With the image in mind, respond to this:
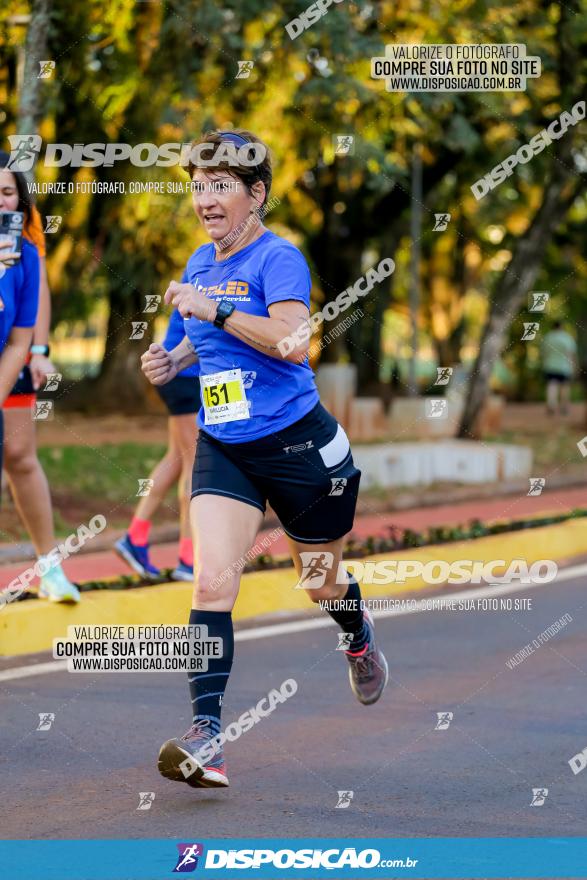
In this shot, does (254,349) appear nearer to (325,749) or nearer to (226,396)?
(226,396)

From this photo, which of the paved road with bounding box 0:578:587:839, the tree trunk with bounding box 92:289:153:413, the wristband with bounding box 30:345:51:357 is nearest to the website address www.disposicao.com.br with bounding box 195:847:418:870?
the paved road with bounding box 0:578:587:839

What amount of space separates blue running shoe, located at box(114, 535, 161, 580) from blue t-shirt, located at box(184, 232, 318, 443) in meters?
3.26

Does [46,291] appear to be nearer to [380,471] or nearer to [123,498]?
[123,498]

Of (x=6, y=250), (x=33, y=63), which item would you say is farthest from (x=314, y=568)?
(x=33, y=63)

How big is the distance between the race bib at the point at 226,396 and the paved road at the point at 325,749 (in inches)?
47.1

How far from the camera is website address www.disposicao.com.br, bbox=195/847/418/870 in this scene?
4155 millimetres

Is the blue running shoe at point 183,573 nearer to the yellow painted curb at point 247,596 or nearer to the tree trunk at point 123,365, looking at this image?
the yellow painted curb at point 247,596

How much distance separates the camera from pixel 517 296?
16.8m

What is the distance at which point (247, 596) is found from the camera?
8211 millimetres

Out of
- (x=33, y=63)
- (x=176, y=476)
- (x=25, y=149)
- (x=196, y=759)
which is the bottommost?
(x=196, y=759)

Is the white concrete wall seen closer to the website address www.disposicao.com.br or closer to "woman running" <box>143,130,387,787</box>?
"woman running" <box>143,130,387,787</box>

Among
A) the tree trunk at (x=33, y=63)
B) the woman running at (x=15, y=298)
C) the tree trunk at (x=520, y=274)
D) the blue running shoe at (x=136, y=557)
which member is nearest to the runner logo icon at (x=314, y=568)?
the woman running at (x=15, y=298)

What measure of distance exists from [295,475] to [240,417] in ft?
0.89

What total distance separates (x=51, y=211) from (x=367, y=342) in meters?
9.27
